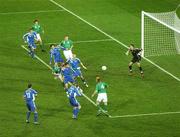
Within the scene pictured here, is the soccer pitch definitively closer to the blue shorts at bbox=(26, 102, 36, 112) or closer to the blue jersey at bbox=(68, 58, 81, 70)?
the blue shorts at bbox=(26, 102, 36, 112)

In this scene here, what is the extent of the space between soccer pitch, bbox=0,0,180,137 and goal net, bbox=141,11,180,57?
0.67m

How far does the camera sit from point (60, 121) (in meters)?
35.7

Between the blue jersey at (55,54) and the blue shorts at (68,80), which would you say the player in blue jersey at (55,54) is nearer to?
the blue jersey at (55,54)

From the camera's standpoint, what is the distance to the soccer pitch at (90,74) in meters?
35.2

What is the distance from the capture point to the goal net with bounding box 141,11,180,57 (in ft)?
153

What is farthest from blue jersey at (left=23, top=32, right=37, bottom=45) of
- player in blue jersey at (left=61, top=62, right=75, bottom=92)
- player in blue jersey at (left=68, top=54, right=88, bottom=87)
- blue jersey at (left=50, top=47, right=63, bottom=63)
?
player in blue jersey at (left=61, top=62, right=75, bottom=92)

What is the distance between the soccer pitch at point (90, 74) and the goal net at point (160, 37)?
667 mm

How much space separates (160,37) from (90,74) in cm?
776

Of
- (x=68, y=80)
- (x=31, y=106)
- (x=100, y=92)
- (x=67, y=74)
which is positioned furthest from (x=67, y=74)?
(x=31, y=106)

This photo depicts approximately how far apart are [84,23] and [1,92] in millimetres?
16019

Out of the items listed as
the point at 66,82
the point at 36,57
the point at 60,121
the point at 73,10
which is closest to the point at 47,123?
the point at 60,121

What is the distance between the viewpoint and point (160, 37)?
4900 cm

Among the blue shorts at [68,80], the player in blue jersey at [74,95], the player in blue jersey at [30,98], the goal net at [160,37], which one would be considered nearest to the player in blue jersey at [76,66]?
the blue shorts at [68,80]

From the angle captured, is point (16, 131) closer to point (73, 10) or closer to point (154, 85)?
point (154, 85)
